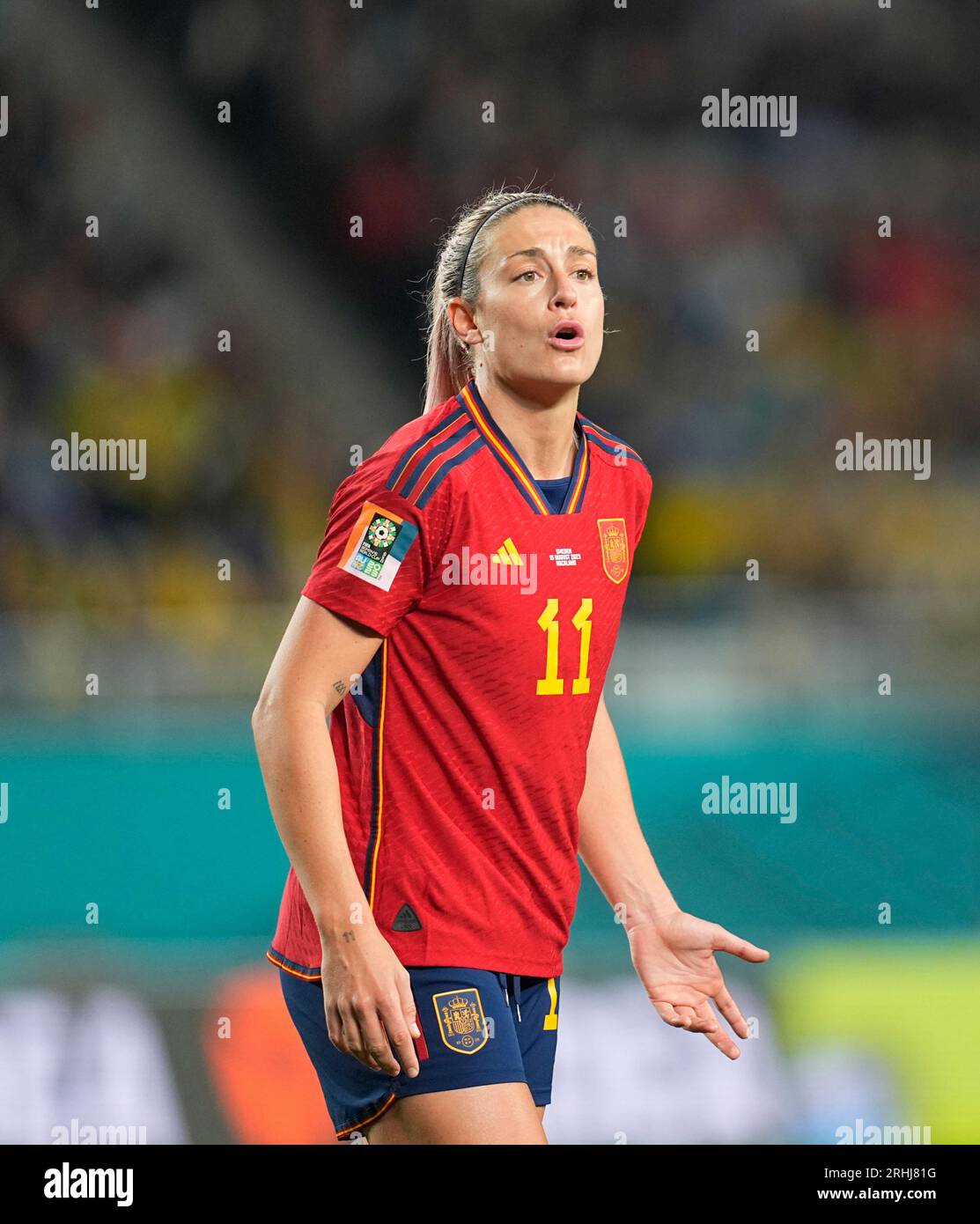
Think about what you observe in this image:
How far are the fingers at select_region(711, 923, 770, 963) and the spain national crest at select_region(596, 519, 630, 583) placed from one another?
0.49m

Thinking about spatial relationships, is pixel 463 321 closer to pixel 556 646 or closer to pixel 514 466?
pixel 514 466

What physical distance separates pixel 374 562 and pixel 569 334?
416 mm

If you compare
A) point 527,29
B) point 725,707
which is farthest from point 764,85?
point 725,707

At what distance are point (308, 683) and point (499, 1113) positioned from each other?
21.7 inches

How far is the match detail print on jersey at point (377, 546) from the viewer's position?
1824mm

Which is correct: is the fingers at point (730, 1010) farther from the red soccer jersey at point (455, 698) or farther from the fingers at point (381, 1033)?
the fingers at point (381, 1033)

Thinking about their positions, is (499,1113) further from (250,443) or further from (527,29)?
(527,29)

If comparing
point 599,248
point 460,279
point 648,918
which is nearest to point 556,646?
point 648,918

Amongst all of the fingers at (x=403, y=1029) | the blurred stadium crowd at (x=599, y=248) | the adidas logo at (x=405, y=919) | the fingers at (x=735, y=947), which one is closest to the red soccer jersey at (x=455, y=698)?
the adidas logo at (x=405, y=919)

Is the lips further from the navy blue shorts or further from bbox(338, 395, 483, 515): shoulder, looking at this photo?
the navy blue shorts

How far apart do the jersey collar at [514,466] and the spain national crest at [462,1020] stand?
603mm

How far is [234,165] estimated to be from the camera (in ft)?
35.4

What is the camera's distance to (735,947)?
80.7 inches

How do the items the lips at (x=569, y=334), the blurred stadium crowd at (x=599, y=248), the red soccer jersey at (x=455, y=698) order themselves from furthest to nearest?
the blurred stadium crowd at (x=599, y=248)
the lips at (x=569, y=334)
the red soccer jersey at (x=455, y=698)
